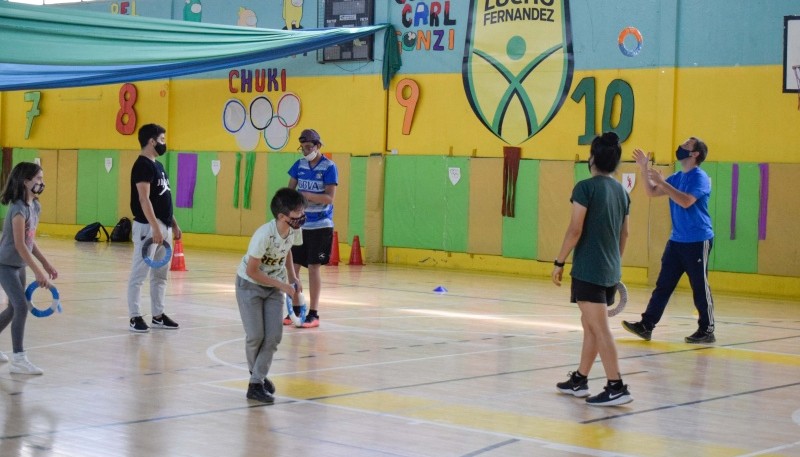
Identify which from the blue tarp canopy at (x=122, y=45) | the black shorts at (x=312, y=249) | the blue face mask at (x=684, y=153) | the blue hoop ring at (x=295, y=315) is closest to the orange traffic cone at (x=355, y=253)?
the blue tarp canopy at (x=122, y=45)

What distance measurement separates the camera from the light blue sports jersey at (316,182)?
1179 cm

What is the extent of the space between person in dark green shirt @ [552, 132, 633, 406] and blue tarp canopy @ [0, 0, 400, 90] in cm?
790

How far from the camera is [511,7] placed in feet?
66.0

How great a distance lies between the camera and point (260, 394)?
791 cm

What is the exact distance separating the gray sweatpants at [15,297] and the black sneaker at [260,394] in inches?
78.0

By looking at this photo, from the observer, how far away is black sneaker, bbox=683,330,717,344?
11.5 metres

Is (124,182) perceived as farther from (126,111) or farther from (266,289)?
(266,289)

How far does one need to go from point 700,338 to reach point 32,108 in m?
20.7

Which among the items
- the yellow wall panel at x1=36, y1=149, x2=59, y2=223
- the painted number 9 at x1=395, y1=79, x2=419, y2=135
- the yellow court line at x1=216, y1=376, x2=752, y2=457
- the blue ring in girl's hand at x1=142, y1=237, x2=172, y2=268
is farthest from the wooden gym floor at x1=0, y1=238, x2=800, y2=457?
the yellow wall panel at x1=36, y1=149, x2=59, y2=223

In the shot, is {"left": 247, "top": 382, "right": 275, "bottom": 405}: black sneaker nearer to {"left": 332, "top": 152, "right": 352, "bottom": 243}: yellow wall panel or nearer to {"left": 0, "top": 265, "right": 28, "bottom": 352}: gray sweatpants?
{"left": 0, "top": 265, "right": 28, "bottom": 352}: gray sweatpants

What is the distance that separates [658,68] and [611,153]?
428 inches

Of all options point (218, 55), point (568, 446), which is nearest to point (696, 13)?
point (218, 55)

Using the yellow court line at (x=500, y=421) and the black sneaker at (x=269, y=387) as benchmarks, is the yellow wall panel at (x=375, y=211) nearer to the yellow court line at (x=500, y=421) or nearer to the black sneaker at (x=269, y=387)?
the yellow court line at (x=500, y=421)

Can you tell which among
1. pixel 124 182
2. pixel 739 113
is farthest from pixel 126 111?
pixel 739 113
